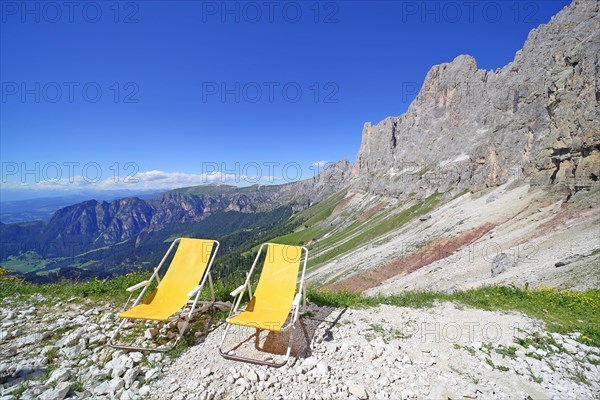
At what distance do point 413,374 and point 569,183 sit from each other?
48.1 metres

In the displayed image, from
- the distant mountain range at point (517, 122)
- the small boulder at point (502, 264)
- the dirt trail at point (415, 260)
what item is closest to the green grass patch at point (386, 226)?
the distant mountain range at point (517, 122)

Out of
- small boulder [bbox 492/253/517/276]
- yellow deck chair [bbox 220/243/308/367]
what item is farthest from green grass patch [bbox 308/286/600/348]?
small boulder [bbox 492/253/517/276]

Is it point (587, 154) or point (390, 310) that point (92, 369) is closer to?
point (390, 310)

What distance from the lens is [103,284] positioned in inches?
425

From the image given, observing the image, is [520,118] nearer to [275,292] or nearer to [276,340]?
[275,292]

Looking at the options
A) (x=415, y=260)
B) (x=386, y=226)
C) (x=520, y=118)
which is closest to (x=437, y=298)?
(x=415, y=260)

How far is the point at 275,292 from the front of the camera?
8156 mm

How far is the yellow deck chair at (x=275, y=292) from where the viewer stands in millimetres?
6965

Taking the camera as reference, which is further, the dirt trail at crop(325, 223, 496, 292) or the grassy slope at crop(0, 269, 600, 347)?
the dirt trail at crop(325, 223, 496, 292)

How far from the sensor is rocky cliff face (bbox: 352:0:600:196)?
38812 millimetres

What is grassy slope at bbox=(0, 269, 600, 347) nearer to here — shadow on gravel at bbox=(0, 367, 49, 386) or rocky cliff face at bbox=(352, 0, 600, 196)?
shadow on gravel at bbox=(0, 367, 49, 386)

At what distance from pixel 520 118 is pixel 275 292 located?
11584 centimetres

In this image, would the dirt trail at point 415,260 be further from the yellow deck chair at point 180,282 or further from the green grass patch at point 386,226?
the green grass patch at point 386,226

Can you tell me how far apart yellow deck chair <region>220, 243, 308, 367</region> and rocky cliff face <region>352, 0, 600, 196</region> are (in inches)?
1729
